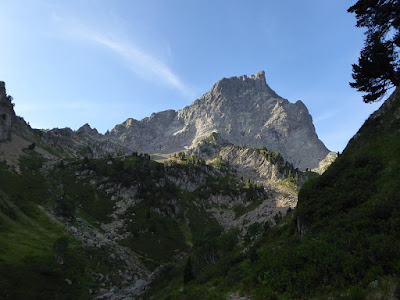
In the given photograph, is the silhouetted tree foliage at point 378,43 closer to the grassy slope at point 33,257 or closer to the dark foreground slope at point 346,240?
the dark foreground slope at point 346,240

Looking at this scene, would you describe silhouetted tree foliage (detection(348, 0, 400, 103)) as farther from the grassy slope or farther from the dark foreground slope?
the grassy slope

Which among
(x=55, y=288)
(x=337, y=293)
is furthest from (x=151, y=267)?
(x=337, y=293)

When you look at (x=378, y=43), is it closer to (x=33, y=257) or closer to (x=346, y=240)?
(x=346, y=240)

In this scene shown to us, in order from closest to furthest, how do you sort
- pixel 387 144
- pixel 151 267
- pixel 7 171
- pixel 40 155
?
1. pixel 387 144
2. pixel 151 267
3. pixel 7 171
4. pixel 40 155

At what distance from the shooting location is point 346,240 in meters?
16.6

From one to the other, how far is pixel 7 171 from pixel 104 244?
65.3m

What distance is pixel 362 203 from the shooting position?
2150 cm

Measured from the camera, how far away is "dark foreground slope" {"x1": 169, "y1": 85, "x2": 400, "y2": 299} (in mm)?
12648

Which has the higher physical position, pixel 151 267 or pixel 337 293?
pixel 337 293

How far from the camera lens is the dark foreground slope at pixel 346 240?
12.6 meters

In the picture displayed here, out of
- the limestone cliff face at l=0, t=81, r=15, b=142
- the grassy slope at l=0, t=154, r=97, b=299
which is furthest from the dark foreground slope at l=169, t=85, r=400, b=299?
the limestone cliff face at l=0, t=81, r=15, b=142

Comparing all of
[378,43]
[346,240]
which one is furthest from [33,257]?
[378,43]

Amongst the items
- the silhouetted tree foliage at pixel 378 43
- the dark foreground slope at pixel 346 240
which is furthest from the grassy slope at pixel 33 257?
the silhouetted tree foliage at pixel 378 43

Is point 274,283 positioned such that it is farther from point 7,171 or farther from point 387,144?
point 7,171
